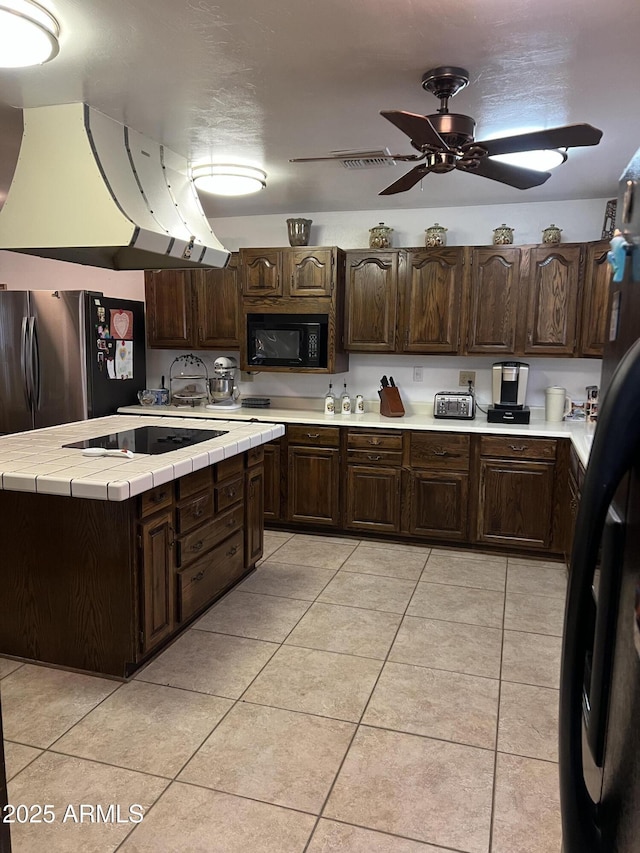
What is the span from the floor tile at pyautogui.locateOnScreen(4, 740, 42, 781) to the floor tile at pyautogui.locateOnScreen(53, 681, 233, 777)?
0.25ft

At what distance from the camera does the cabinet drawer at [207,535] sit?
9.30 feet

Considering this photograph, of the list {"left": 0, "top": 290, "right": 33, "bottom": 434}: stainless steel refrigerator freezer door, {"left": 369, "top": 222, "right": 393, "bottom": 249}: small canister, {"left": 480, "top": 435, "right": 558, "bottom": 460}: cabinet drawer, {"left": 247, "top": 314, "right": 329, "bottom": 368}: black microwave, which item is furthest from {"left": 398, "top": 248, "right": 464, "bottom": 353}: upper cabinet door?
{"left": 0, "top": 290, "right": 33, "bottom": 434}: stainless steel refrigerator freezer door

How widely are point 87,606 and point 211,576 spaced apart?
72cm

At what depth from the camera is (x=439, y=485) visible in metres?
4.24

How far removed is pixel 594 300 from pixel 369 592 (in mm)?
2431

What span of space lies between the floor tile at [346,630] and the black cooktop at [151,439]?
42.7 inches

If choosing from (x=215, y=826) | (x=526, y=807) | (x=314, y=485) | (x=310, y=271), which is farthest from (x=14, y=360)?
(x=526, y=807)

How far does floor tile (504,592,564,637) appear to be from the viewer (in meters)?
3.13

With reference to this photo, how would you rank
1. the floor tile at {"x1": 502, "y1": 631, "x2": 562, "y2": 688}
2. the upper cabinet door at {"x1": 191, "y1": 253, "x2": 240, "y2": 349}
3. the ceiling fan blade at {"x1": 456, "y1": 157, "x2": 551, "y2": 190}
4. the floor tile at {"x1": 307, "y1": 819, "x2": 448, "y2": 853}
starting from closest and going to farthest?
the floor tile at {"x1": 307, "y1": 819, "x2": 448, "y2": 853}
the ceiling fan blade at {"x1": 456, "y1": 157, "x2": 551, "y2": 190}
the floor tile at {"x1": 502, "y1": 631, "x2": 562, "y2": 688}
the upper cabinet door at {"x1": 191, "y1": 253, "x2": 240, "y2": 349}

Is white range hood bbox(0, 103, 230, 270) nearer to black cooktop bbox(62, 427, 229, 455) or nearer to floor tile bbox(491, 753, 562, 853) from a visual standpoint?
black cooktop bbox(62, 427, 229, 455)

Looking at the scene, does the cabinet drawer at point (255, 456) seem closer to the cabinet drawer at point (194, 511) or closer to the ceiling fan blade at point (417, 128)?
the cabinet drawer at point (194, 511)

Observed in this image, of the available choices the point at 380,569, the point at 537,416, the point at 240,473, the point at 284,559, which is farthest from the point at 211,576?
the point at 537,416

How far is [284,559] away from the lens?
4.05 metres

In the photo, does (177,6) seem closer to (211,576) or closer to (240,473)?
(240,473)
